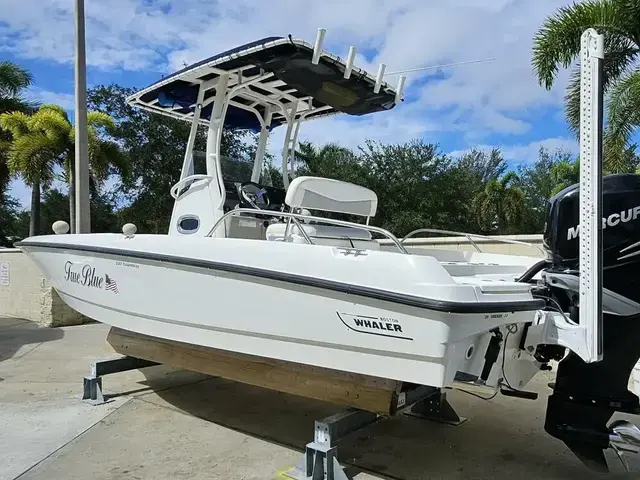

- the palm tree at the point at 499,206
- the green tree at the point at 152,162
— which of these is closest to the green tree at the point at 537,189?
the palm tree at the point at 499,206

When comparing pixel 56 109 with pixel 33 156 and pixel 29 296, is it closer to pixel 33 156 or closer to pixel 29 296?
pixel 33 156

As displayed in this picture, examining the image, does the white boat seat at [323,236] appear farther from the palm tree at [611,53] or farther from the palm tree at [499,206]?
the palm tree at [499,206]

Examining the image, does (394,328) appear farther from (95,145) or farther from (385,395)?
(95,145)

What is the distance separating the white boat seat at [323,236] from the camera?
3848 mm

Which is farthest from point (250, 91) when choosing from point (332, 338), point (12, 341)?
point (12, 341)

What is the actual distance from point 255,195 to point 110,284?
1.32 m

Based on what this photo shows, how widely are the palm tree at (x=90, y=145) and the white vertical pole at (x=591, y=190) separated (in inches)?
563

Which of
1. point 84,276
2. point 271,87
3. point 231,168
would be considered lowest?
point 84,276

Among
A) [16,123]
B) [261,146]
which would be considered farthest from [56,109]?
[261,146]

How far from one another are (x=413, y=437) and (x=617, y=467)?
1.26 metres

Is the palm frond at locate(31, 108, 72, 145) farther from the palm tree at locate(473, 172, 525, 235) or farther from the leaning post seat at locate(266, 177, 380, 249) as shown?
the palm tree at locate(473, 172, 525, 235)

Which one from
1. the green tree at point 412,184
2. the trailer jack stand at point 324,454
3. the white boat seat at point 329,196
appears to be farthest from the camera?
the green tree at point 412,184

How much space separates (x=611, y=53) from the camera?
10008mm

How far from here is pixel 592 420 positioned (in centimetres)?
279
